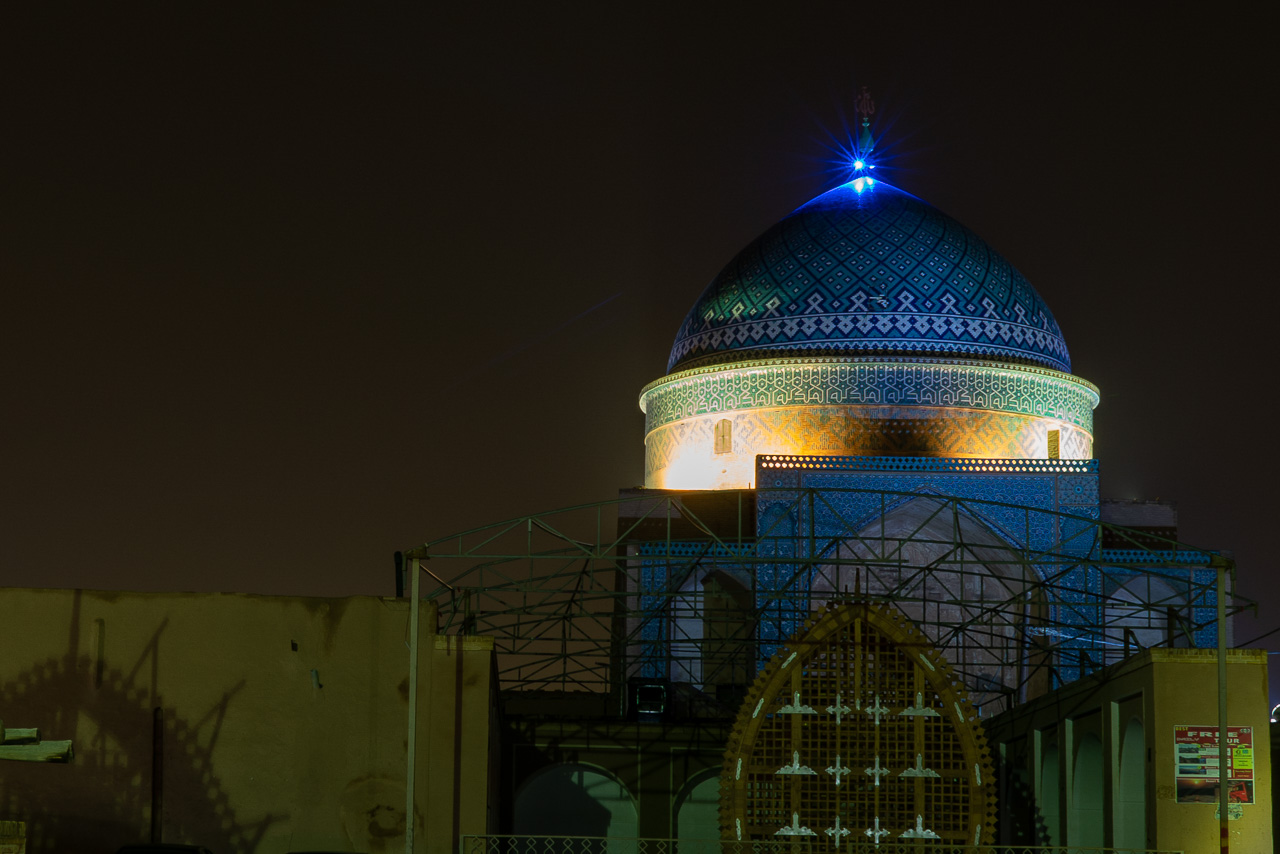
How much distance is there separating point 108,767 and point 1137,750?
9.09 m

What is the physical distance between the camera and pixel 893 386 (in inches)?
1019

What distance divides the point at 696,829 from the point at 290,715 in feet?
26.9

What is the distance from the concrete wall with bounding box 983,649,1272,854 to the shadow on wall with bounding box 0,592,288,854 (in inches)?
293

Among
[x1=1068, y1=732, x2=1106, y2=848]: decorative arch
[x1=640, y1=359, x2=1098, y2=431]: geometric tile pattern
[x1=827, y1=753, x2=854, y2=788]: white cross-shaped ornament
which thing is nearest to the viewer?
[x1=827, y1=753, x2=854, y2=788]: white cross-shaped ornament

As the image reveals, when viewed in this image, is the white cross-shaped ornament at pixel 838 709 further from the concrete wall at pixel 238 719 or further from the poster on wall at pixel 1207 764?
the concrete wall at pixel 238 719

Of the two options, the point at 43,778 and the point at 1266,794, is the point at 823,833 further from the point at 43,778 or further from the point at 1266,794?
the point at 43,778

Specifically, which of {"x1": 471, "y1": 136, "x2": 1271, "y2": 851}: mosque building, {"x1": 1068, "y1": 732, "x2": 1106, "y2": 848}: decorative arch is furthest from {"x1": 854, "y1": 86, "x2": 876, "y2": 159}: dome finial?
{"x1": 1068, "y1": 732, "x2": 1106, "y2": 848}: decorative arch

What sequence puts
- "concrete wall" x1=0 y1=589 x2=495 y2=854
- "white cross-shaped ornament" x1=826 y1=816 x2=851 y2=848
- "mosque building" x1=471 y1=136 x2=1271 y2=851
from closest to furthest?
"white cross-shaped ornament" x1=826 y1=816 x2=851 y2=848
"concrete wall" x1=0 y1=589 x2=495 y2=854
"mosque building" x1=471 y1=136 x2=1271 y2=851

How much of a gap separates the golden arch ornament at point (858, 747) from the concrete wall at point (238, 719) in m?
2.50

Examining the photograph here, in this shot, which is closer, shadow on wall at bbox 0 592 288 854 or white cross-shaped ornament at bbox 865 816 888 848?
white cross-shaped ornament at bbox 865 816 888 848

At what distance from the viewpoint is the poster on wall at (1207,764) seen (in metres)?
14.6

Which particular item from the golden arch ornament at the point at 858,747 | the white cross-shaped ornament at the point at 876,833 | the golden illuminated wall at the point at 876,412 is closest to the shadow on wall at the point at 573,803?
the golden illuminated wall at the point at 876,412

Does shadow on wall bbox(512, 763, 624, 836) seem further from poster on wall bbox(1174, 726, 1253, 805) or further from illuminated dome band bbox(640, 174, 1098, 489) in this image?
poster on wall bbox(1174, 726, 1253, 805)

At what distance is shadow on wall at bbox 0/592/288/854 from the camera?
14977 mm
